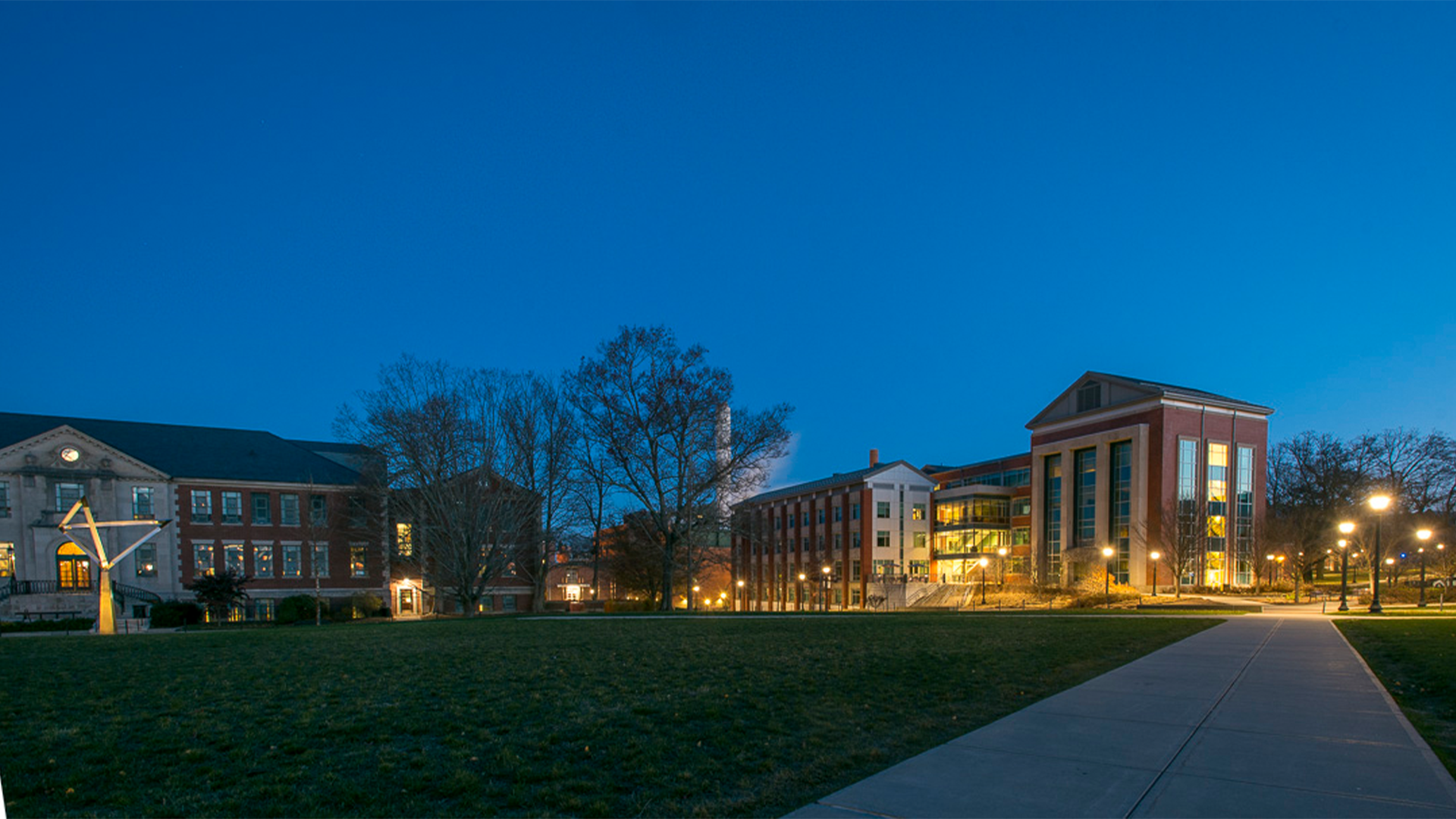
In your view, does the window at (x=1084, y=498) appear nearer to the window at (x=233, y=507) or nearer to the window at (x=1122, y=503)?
the window at (x=1122, y=503)

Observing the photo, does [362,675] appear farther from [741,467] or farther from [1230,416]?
[1230,416]

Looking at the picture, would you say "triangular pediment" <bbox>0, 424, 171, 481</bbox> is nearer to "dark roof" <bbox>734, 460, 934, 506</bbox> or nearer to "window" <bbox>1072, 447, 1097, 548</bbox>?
"dark roof" <bbox>734, 460, 934, 506</bbox>

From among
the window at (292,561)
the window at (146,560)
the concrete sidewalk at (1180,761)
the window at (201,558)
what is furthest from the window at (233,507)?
the concrete sidewalk at (1180,761)

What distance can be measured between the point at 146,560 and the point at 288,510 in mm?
7792

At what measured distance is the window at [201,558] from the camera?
1911 inches

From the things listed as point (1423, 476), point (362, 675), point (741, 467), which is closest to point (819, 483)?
point (741, 467)

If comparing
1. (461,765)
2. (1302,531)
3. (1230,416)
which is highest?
(1230,416)

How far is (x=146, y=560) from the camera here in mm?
46812

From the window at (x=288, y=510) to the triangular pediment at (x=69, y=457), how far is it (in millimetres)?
6938

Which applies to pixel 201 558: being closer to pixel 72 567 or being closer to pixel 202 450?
pixel 72 567

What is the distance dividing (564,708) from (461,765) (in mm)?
2561

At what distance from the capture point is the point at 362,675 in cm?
1209

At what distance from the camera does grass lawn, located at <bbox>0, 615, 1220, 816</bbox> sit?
581 centimetres

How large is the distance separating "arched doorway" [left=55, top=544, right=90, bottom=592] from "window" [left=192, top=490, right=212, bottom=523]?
5606mm
